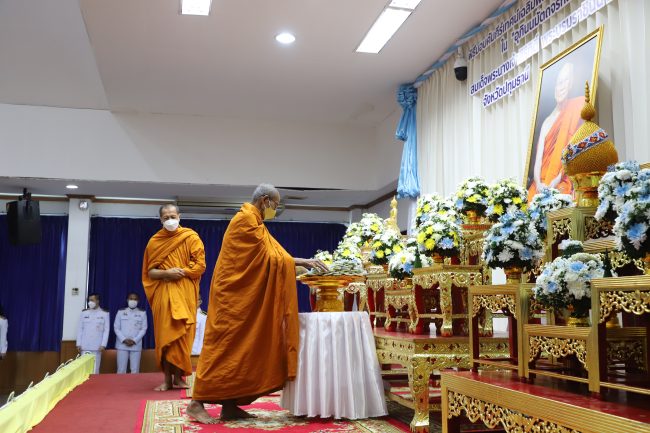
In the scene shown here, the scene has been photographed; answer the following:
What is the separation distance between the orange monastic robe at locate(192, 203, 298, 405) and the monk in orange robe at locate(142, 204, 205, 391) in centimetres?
146

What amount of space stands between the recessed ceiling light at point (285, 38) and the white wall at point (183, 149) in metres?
2.62

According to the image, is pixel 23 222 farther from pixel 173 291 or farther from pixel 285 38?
pixel 285 38

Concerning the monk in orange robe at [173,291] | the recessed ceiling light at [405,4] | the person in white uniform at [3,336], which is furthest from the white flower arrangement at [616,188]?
the person in white uniform at [3,336]

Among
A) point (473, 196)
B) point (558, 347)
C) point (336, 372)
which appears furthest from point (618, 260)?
point (336, 372)

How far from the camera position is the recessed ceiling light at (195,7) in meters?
5.20

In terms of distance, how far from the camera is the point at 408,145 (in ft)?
23.0

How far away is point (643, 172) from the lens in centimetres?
182

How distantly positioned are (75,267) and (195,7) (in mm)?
5993

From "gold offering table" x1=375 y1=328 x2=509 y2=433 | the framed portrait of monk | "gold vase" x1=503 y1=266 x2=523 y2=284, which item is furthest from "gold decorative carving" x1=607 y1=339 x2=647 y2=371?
the framed portrait of monk

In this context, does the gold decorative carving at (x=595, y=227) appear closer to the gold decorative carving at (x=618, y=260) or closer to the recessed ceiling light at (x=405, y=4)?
the gold decorative carving at (x=618, y=260)

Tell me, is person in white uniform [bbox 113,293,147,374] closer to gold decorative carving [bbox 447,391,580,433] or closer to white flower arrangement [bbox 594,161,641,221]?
gold decorative carving [bbox 447,391,580,433]

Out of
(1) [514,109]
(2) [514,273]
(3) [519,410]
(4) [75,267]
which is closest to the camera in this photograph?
(3) [519,410]

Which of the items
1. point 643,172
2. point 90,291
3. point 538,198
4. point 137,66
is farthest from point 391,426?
point 90,291

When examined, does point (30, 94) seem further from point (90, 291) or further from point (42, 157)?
point (90, 291)
